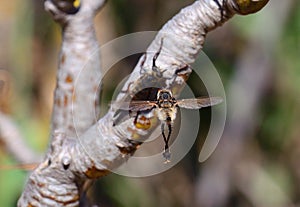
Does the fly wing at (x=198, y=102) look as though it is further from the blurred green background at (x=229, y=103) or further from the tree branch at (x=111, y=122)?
the blurred green background at (x=229, y=103)

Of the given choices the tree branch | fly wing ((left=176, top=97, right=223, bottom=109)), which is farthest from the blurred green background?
fly wing ((left=176, top=97, right=223, bottom=109))

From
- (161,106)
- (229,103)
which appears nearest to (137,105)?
(161,106)

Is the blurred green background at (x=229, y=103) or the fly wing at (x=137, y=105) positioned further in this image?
the blurred green background at (x=229, y=103)

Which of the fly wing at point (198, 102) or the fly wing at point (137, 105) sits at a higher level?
the fly wing at point (137, 105)

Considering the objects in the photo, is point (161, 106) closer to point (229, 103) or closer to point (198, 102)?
point (198, 102)

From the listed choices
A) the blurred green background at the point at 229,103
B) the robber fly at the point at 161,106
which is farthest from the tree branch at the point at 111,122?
the blurred green background at the point at 229,103

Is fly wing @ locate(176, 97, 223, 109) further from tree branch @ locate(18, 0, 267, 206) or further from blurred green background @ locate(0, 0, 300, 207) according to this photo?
blurred green background @ locate(0, 0, 300, 207)
